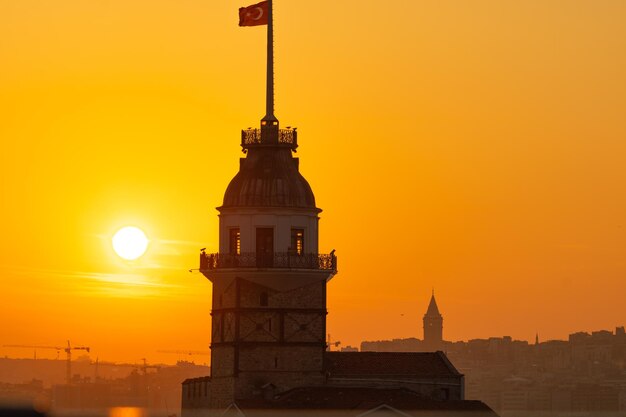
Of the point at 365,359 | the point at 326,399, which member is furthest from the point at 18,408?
the point at 365,359

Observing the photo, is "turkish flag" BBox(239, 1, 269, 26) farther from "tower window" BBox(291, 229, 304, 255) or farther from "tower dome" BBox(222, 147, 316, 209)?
"tower window" BBox(291, 229, 304, 255)

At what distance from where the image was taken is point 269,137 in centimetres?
11762

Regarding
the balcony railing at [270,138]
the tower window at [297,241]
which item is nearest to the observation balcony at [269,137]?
the balcony railing at [270,138]

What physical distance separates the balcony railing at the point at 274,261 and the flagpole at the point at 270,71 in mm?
7893

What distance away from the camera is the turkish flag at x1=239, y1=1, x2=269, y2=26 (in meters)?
118

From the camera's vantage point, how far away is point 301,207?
11644 cm

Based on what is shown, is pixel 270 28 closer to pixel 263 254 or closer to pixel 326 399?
pixel 263 254

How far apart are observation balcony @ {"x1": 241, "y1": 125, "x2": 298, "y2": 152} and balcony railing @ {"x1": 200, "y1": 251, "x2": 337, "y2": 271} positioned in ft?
20.0

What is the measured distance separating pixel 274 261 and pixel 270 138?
7040 mm

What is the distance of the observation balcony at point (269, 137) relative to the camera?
11738 centimetres

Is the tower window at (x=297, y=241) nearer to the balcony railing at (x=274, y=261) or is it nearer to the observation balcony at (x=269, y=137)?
the balcony railing at (x=274, y=261)

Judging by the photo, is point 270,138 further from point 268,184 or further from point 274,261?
point 274,261

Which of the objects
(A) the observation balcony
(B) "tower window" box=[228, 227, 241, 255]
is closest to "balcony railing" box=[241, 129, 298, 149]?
(A) the observation balcony

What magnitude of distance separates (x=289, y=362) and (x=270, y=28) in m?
18.6
